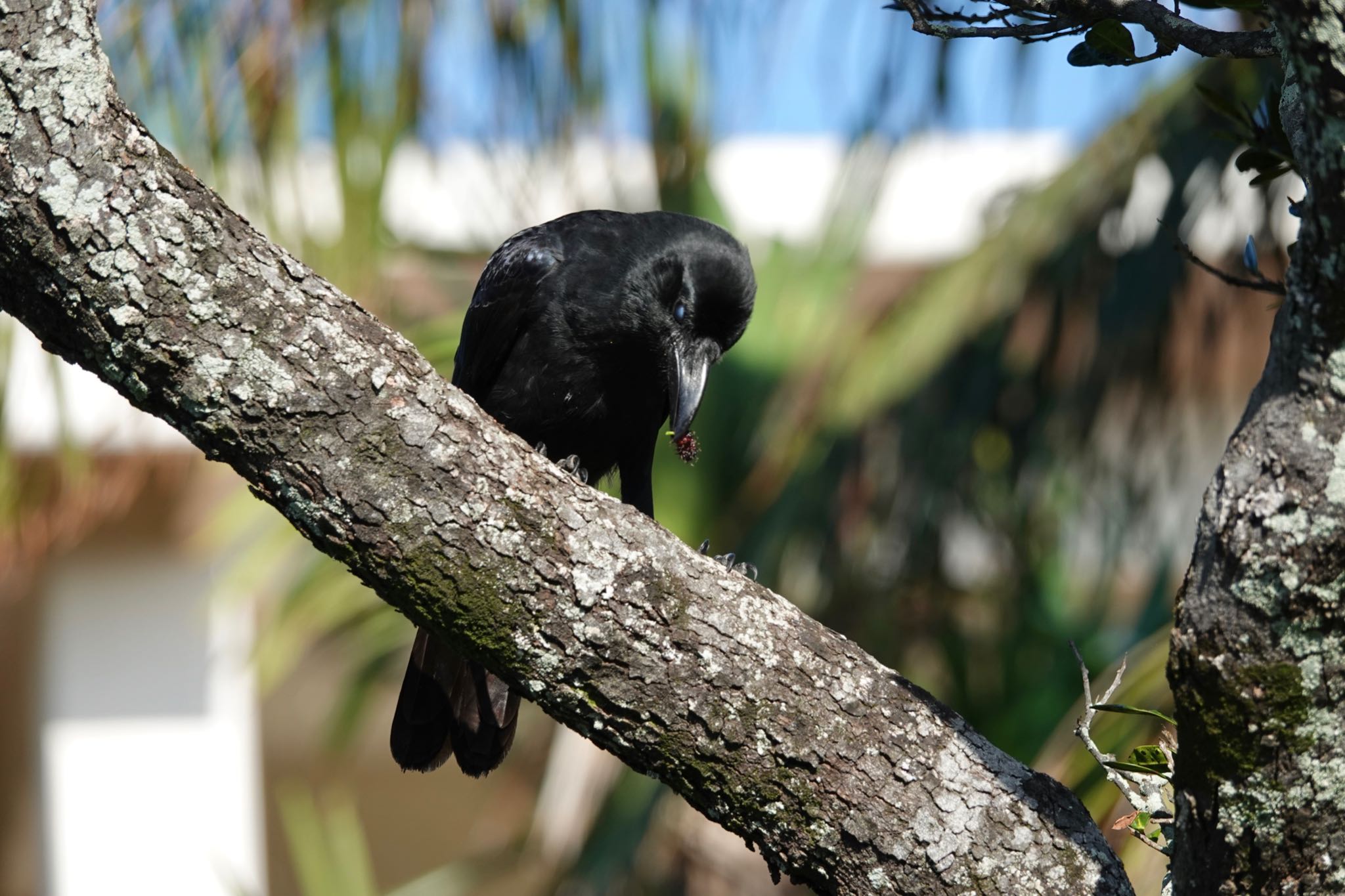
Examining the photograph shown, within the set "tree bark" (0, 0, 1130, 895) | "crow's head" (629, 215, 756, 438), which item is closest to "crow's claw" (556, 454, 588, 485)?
"crow's head" (629, 215, 756, 438)

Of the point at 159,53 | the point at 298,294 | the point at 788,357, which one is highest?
the point at 298,294

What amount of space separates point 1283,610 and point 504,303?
2.24 m

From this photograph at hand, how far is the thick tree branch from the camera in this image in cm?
164

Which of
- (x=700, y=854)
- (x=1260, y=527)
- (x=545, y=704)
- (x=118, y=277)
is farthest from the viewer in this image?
(x=700, y=854)

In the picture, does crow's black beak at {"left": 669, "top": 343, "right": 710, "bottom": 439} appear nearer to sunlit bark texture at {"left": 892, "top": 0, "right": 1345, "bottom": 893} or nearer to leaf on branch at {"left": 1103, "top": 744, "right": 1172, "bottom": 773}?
leaf on branch at {"left": 1103, "top": 744, "right": 1172, "bottom": 773}

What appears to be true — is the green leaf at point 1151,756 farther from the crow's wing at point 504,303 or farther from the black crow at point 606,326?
the crow's wing at point 504,303

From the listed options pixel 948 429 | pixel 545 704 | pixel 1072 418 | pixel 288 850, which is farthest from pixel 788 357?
pixel 288 850

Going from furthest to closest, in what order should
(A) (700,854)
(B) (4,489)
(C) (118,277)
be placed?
(A) (700,854), (B) (4,489), (C) (118,277)

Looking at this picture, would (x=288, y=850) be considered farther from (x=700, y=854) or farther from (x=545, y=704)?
(x=545, y=704)

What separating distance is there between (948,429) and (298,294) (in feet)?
9.64

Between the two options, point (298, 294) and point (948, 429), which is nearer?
point (298, 294)

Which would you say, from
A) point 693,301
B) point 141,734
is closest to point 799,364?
point 693,301

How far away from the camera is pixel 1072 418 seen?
4309 millimetres

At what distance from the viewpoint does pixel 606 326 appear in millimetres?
3260
